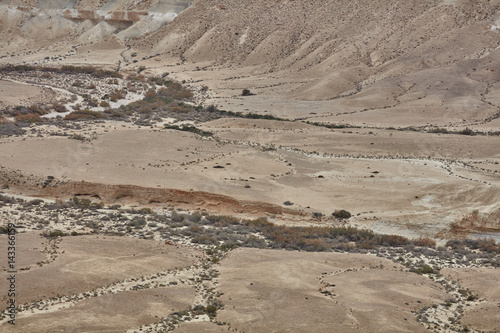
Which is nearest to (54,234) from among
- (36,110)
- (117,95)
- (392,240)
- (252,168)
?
(392,240)

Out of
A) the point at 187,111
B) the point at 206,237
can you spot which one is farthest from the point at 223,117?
the point at 206,237

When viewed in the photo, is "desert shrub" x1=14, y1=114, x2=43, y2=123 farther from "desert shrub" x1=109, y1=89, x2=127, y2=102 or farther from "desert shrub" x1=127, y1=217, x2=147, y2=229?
"desert shrub" x1=127, y1=217, x2=147, y2=229

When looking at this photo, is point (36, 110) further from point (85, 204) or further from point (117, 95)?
point (85, 204)

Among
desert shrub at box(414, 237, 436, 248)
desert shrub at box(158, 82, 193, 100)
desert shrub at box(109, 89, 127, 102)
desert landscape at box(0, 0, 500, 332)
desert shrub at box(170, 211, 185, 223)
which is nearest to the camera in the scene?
desert landscape at box(0, 0, 500, 332)

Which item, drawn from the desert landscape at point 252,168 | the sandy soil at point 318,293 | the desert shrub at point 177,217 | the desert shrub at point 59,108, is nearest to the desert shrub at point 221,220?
the desert landscape at point 252,168

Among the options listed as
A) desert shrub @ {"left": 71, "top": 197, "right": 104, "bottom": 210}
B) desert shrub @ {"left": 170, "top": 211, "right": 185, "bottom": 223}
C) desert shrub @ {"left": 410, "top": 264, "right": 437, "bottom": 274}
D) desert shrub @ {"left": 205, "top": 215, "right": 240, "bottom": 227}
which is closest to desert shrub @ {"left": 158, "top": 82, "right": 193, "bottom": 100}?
desert shrub @ {"left": 71, "top": 197, "right": 104, "bottom": 210}

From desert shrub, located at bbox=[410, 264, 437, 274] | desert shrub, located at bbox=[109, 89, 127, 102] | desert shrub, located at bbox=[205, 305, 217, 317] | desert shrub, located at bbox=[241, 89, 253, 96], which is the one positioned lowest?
desert shrub, located at bbox=[205, 305, 217, 317]

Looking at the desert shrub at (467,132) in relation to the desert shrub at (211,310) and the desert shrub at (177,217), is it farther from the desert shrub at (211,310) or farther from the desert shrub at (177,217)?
the desert shrub at (211,310)

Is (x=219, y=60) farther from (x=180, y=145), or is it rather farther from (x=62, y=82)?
(x=180, y=145)

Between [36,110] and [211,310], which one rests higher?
[36,110]
